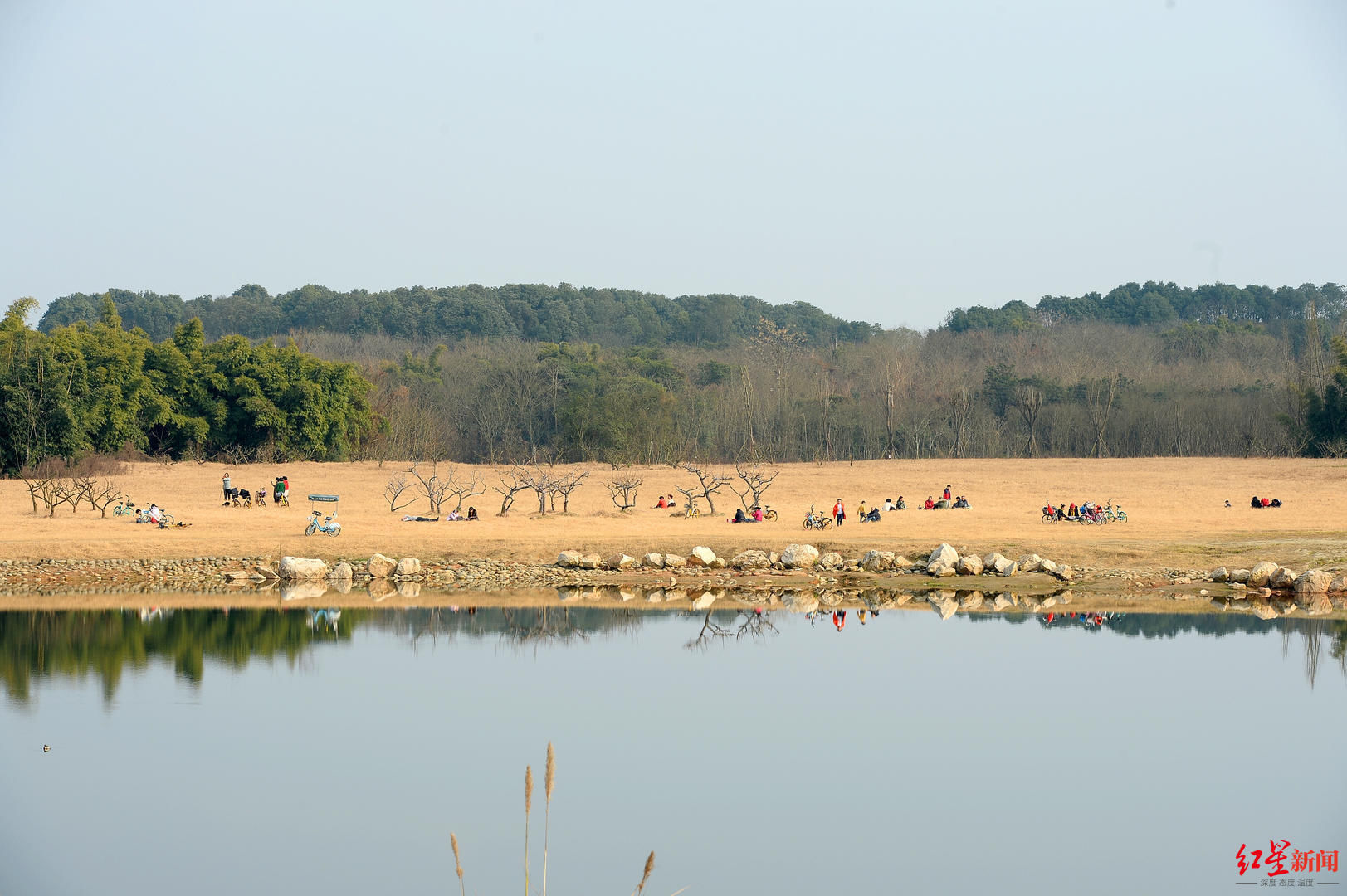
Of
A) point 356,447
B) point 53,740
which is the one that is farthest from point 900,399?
point 53,740

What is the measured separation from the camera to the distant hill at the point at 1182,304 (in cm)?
10506

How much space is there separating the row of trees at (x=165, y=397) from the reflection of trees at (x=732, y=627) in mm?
29211

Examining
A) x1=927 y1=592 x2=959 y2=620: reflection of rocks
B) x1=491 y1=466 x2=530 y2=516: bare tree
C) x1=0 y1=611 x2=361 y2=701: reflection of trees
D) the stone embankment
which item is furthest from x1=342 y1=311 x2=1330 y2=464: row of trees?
x1=0 y1=611 x2=361 y2=701: reflection of trees

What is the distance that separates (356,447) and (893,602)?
32.6 metres

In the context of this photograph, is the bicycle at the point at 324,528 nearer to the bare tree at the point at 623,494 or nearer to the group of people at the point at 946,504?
the bare tree at the point at 623,494

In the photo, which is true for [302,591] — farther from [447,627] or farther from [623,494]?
[623,494]

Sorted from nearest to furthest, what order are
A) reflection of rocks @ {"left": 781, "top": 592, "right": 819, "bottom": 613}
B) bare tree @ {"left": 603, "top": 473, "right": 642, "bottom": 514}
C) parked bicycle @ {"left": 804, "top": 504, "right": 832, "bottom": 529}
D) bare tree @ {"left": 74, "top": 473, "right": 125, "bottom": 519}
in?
1. reflection of rocks @ {"left": 781, "top": 592, "right": 819, "bottom": 613}
2. parked bicycle @ {"left": 804, "top": 504, "right": 832, "bottom": 529}
3. bare tree @ {"left": 74, "top": 473, "right": 125, "bottom": 519}
4. bare tree @ {"left": 603, "top": 473, "right": 642, "bottom": 514}

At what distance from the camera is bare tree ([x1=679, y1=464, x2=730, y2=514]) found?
31953 millimetres

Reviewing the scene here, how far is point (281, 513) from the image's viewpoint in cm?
3075

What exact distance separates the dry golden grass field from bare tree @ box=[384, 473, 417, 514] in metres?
0.31

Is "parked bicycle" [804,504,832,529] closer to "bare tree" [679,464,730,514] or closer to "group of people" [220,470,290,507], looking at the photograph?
"bare tree" [679,464,730,514]

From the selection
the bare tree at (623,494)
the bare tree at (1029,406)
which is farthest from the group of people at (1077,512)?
the bare tree at (1029,406)

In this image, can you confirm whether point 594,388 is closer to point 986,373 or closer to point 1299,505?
point 986,373

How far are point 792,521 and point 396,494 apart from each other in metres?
10.2
